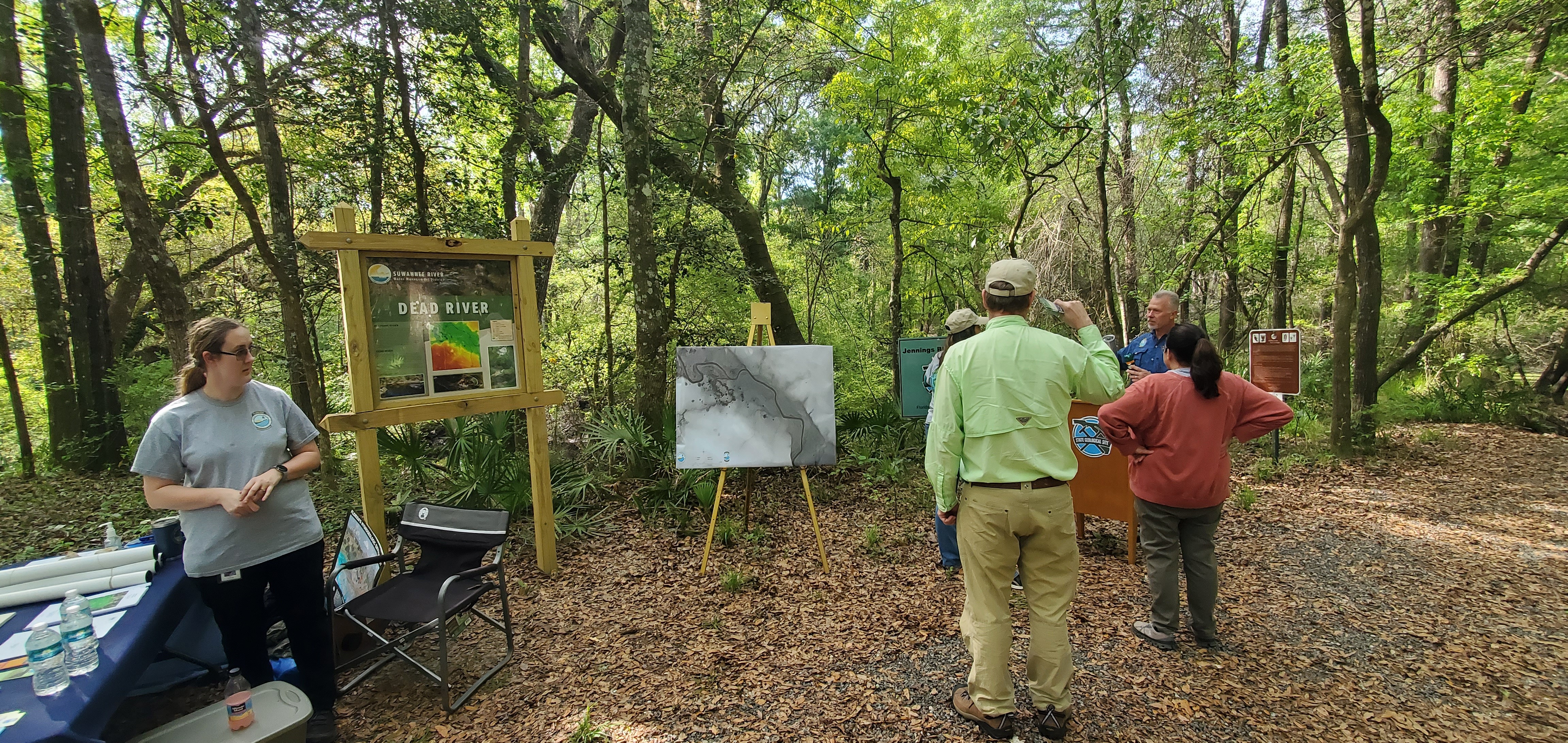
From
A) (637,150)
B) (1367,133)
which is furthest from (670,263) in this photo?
(1367,133)

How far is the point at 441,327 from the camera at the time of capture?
3.78 meters

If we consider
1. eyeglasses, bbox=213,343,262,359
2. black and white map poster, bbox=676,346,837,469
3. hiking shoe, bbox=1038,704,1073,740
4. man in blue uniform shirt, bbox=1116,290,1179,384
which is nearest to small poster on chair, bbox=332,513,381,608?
eyeglasses, bbox=213,343,262,359

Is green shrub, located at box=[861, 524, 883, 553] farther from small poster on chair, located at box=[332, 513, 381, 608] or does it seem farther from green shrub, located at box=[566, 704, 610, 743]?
small poster on chair, located at box=[332, 513, 381, 608]

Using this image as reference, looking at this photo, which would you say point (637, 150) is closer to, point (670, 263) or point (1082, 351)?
point (670, 263)

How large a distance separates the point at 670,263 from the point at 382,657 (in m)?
4.57

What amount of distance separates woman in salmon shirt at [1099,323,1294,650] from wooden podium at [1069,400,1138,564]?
95 cm

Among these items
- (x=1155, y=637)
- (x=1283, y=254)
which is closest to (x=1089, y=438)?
(x=1155, y=637)

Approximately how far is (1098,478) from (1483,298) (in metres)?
7.37

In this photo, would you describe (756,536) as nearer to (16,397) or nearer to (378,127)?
(378,127)

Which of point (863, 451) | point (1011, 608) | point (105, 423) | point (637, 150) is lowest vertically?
point (1011, 608)

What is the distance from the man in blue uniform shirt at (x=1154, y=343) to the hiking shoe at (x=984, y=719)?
2365 mm

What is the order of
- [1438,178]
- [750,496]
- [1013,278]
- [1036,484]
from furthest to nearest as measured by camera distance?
1. [1438,178]
2. [750,496]
3. [1013,278]
4. [1036,484]

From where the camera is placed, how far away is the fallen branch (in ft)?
23.2

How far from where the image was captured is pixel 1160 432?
→ 9.71ft
